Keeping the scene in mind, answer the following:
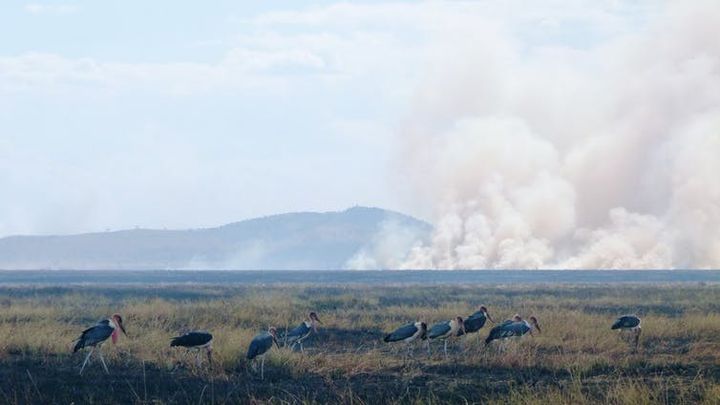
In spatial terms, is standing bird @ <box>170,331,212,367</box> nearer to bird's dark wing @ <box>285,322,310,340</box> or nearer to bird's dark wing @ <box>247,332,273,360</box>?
bird's dark wing @ <box>247,332,273,360</box>

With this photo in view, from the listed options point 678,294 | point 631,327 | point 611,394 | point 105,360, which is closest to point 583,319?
point 631,327

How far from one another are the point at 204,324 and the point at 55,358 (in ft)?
30.4

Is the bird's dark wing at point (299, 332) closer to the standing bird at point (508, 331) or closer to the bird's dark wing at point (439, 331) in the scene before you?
the bird's dark wing at point (439, 331)

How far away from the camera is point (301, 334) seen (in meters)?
26.7

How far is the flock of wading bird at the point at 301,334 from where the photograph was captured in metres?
22.4

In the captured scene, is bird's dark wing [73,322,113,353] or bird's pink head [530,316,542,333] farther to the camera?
bird's pink head [530,316,542,333]

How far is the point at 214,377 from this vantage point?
2164 centimetres

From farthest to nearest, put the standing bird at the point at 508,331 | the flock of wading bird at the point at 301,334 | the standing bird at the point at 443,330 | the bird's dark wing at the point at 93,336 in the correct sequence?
the standing bird at the point at 508,331
the standing bird at the point at 443,330
the bird's dark wing at the point at 93,336
the flock of wading bird at the point at 301,334

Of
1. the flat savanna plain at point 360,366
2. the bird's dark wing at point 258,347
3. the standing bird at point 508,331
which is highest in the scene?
the standing bird at point 508,331

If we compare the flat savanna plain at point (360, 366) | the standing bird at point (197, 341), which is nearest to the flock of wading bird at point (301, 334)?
the standing bird at point (197, 341)

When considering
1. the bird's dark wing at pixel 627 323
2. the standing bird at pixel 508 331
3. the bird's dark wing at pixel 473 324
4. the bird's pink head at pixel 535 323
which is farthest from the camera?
the bird's pink head at pixel 535 323

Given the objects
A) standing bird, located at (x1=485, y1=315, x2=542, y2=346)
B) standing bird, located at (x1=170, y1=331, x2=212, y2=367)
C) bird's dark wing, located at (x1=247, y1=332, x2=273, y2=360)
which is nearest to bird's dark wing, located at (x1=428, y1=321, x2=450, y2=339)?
standing bird, located at (x1=485, y1=315, x2=542, y2=346)

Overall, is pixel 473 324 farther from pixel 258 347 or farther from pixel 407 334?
pixel 258 347

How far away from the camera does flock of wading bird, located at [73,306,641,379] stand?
22.4 meters
